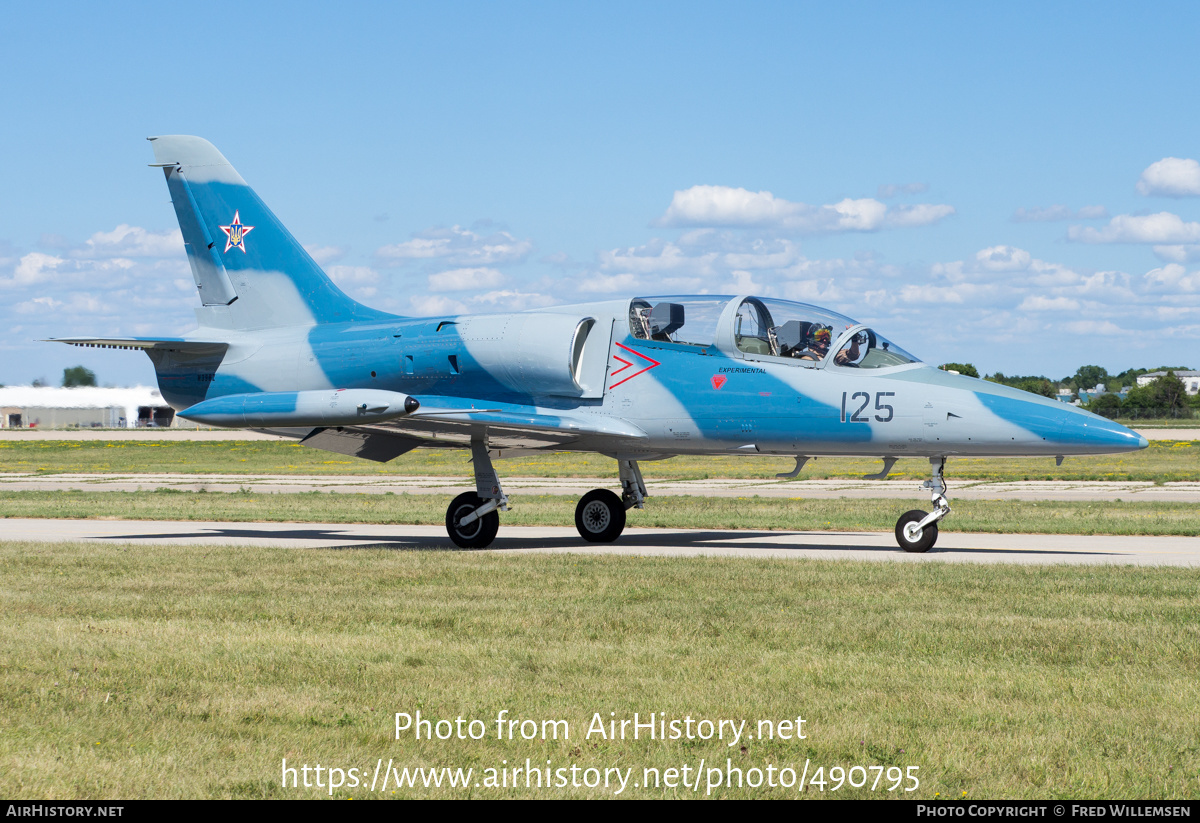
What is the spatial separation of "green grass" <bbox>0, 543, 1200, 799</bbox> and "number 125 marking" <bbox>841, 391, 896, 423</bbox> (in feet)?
8.57

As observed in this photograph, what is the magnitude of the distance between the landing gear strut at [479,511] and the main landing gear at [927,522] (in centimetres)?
554

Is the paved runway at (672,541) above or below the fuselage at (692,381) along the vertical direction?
below

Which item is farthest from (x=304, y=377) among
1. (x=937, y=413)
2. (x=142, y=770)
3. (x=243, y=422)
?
(x=142, y=770)

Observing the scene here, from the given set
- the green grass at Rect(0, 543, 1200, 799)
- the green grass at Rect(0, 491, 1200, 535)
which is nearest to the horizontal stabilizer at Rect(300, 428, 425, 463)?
the green grass at Rect(0, 491, 1200, 535)

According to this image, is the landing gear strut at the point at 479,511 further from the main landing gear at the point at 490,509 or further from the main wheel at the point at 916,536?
the main wheel at the point at 916,536

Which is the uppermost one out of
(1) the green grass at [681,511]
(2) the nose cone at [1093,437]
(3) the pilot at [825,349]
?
(3) the pilot at [825,349]

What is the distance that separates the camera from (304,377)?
59.9 ft

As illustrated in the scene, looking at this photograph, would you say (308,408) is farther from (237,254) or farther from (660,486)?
(660,486)

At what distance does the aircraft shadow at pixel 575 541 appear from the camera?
16516 millimetres

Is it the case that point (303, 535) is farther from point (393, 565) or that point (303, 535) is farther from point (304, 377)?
point (393, 565)

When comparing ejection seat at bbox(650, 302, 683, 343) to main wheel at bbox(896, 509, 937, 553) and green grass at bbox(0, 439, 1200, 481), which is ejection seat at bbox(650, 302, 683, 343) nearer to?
main wheel at bbox(896, 509, 937, 553)

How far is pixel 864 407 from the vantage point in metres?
15.2

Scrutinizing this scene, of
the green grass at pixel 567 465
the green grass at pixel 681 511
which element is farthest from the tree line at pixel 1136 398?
the green grass at pixel 681 511

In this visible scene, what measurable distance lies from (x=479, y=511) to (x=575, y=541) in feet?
6.63
